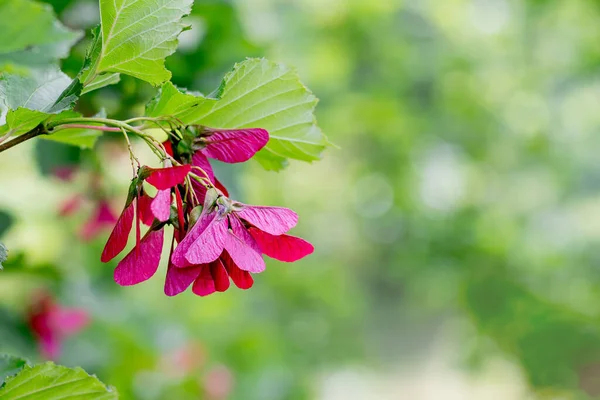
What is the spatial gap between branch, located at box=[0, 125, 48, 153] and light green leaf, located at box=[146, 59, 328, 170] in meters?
0.05

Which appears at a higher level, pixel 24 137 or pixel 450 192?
pixel 450 192

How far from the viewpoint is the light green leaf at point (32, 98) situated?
0.29m

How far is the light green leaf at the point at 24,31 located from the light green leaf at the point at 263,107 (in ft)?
0.18

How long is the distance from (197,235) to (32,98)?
4.2 inches

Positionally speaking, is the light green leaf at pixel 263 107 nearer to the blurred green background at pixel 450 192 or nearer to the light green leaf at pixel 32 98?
the light green leaf at pixel 32 98

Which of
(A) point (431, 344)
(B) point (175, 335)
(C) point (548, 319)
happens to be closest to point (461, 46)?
(C) point (548, 319)

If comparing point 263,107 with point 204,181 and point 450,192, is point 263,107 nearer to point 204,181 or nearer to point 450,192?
point 204,181

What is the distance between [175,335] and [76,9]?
113 centimetres

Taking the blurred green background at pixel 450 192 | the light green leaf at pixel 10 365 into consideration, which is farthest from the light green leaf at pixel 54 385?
the blurred green background at pixel 450 192

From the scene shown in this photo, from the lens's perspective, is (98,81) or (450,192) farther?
(450,192)

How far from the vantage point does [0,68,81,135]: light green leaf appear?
11.6 inches

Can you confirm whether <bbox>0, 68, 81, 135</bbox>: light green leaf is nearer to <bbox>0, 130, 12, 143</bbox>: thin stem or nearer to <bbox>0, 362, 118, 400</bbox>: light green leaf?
<bbox>0, 130, 12, 143</bbox>: thin stem

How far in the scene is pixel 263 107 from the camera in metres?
0.35

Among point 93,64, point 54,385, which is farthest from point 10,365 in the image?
point 93,64
